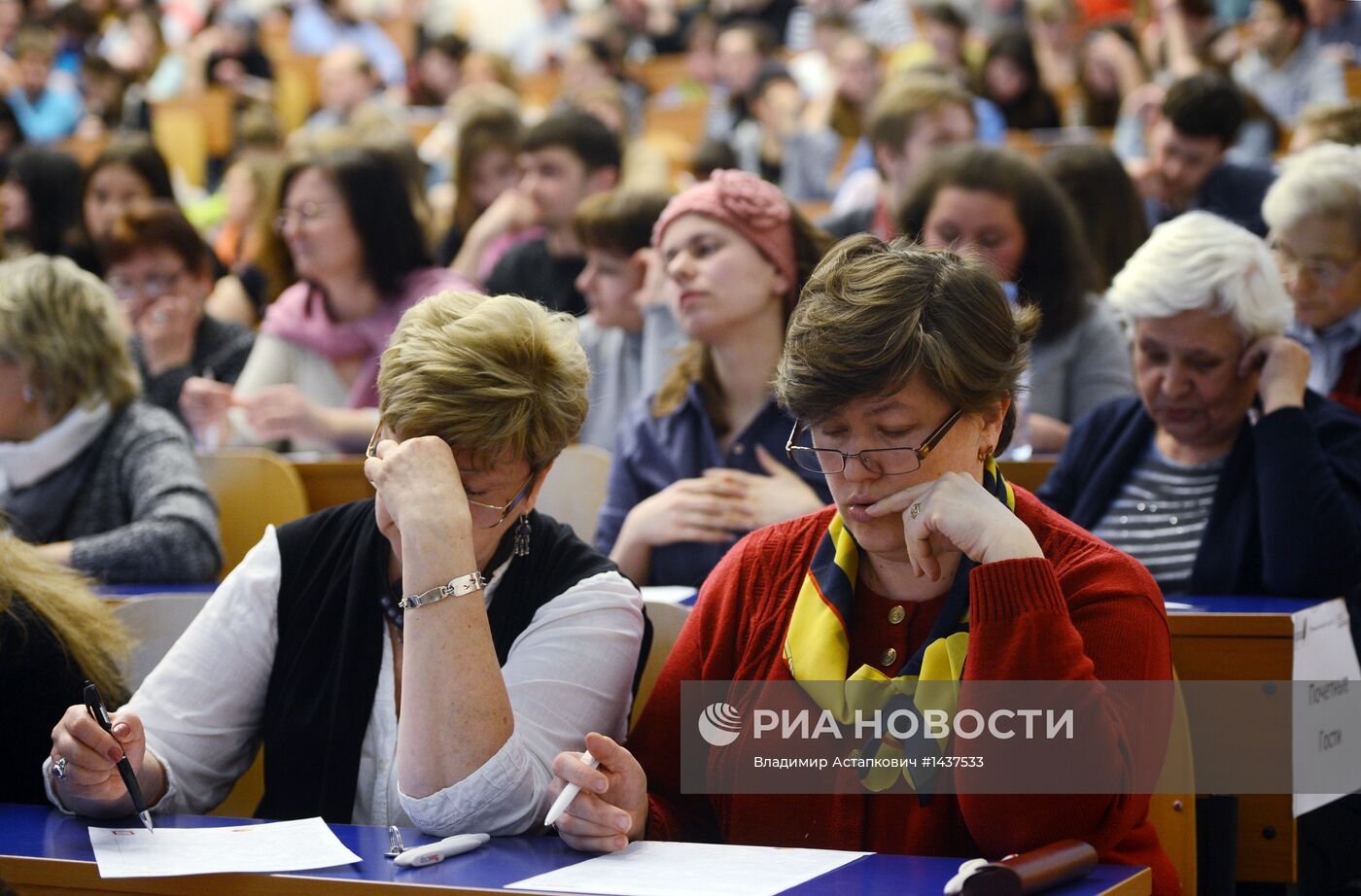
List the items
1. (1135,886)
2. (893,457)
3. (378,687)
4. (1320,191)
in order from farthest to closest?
(1320,191) → (378,687) → (893,457) → (1135,886)

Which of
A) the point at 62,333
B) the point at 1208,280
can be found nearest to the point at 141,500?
the point at 62,333

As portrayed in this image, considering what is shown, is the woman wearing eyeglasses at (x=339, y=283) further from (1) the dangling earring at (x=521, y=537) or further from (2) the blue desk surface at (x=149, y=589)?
(1) the dangling earring at (x=521, y=537)

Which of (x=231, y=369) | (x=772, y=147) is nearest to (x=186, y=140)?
(x=772, y=147)

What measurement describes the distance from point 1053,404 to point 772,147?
466 centimetres

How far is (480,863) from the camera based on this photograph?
158 cm

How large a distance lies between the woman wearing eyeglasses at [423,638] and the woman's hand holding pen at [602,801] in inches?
4.2

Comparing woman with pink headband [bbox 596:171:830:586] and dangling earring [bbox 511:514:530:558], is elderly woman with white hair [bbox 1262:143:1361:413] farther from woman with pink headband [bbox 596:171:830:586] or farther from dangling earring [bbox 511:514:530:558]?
dangling earring [bbox 511:514:530:558]

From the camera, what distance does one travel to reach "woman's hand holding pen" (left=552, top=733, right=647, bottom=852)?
163 centimetres

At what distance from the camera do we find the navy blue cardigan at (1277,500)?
2.49 m

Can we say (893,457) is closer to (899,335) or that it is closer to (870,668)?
(899,335)

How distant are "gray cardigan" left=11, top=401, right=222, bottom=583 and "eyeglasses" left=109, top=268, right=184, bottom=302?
1.28 meters

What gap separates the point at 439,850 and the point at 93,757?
0.46 meters

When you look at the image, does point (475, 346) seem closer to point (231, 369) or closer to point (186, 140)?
point (231, 369)

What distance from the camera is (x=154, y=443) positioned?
3.19m
